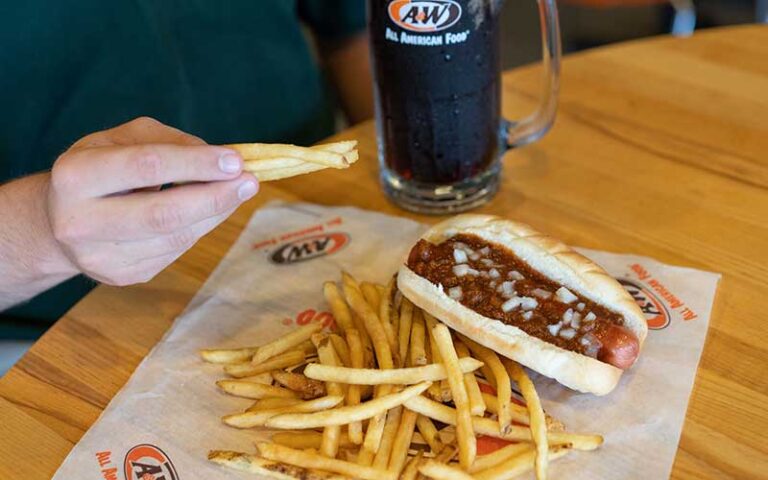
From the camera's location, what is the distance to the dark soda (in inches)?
70.6

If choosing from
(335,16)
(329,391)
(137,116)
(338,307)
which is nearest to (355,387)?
(329,391)

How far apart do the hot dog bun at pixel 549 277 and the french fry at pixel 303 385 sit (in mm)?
270

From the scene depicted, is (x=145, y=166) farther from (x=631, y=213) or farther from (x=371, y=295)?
(x=631, y=213)

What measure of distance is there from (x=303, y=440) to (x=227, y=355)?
269 millimetres

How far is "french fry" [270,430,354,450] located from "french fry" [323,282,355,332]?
0.85ft

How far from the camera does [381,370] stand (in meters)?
1.52

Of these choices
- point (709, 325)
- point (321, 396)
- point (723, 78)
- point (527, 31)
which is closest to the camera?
point (321, 396)

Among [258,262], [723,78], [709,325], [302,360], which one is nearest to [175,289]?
[258,262]

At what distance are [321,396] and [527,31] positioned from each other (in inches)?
188

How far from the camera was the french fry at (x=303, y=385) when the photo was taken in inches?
62.2

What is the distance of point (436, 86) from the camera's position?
73.8 inches

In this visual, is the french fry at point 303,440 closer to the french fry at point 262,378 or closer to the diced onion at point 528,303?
the french fry at point 262,378

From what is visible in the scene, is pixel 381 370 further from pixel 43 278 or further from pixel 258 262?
pixel 43 278

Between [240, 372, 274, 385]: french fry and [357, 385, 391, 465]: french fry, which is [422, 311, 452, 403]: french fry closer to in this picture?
[357, 385, 391, 465]: french fry
